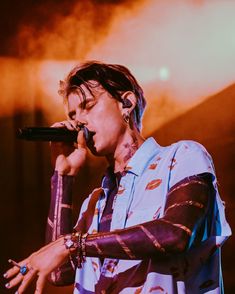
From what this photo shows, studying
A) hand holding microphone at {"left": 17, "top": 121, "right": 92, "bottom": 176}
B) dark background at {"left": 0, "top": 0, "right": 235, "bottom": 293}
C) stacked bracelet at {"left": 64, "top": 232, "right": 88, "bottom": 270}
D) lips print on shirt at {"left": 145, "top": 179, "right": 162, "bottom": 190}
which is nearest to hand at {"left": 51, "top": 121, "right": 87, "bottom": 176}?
hand holding microphone at {"left": 17, "top": 121, "right": 92, "bottom": 176}

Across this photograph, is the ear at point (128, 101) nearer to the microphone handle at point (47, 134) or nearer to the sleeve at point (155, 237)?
the microphone handle at point (47, 134)

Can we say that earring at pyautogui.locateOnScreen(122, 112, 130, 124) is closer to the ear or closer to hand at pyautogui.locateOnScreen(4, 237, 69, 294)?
the ear

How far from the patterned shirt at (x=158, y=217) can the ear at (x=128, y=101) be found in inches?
8.7

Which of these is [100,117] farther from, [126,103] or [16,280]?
[16,280]

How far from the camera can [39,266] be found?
3.95 feet

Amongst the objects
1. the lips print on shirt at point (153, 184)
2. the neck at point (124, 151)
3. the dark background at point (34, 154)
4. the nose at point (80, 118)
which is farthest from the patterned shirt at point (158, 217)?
the dark background at point (34, 154)

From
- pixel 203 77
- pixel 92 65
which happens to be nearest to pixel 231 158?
pixel 203 77

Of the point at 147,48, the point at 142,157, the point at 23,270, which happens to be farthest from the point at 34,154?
the point at 23,270

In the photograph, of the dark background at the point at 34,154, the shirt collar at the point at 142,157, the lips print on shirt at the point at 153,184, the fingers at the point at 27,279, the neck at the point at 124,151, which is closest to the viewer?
the fingers at the point at 27,279

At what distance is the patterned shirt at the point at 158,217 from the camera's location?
1345mm

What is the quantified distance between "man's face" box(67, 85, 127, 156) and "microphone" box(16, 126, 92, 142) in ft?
0.11

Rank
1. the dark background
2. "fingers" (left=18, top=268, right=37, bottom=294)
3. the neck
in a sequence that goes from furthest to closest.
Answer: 1. the dark background
2. the neck
3. "fingers" (left=18, top=268, right=37, bottom=294)

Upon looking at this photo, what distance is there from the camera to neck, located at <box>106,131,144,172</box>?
5.52 feet

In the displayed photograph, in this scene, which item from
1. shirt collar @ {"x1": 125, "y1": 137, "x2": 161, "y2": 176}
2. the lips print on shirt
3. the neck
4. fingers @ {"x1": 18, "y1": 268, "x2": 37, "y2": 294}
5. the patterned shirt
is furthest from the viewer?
the neck
